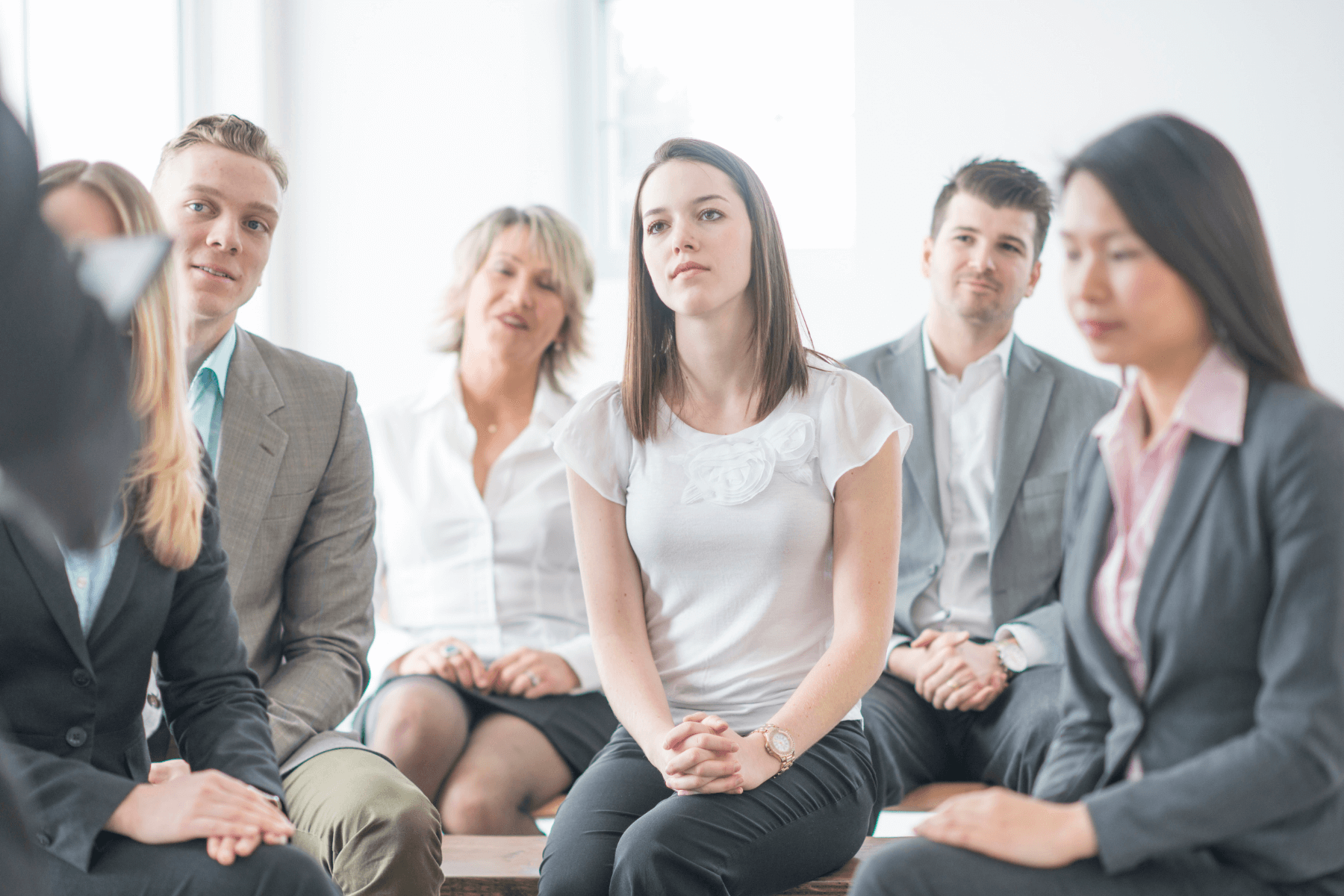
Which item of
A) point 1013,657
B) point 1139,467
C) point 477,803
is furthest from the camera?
point 1013,657

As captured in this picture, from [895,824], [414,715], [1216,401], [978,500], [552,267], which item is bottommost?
[895,824]

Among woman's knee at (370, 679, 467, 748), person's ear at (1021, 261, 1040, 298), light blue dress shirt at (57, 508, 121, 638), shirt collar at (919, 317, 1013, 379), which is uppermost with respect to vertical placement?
person's ear at (1021, 261, 1040, 298)

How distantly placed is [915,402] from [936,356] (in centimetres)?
13

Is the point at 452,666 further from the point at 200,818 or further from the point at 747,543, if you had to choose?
the point at 200,818

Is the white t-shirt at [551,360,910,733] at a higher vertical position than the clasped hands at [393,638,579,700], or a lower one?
higher

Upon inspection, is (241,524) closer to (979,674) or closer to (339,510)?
(339,510)

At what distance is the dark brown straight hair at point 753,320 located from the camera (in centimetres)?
169

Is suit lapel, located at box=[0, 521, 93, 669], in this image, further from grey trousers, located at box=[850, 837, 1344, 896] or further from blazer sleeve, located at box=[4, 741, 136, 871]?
grey trousers, located at box=[850, 837, 1344, 896]

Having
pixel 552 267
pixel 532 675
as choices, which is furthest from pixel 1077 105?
pixel 532 675

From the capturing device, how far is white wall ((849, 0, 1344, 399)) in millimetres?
3133

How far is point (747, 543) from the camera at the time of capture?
1.60 metres

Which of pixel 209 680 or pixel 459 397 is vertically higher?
pixel 459 397

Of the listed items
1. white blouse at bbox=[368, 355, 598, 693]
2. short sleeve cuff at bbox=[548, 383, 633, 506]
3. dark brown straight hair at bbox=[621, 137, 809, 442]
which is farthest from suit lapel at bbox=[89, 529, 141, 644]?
white blouse at bbox=[368, 355, 598, 693]

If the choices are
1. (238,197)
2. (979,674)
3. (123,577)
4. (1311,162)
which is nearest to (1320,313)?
(1311,162)
